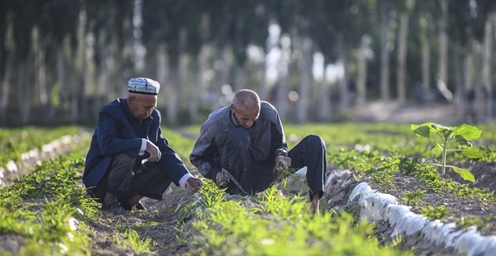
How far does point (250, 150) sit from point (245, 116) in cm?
49

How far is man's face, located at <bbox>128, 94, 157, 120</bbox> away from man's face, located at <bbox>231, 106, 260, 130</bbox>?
3.22 feet

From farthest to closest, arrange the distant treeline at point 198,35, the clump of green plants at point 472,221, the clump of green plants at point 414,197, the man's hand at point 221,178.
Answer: the distant treeline at point 198,35, the man's hand at point 221,178, the clump of green plants at point 414,197, the clump of green plants at point 472,221

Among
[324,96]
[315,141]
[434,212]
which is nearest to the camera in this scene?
[434,212]

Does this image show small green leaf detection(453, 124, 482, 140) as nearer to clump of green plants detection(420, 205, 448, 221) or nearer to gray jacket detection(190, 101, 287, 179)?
gray jacket detection(190, 101, 287, 179)

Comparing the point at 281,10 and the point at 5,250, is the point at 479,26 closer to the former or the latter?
the point at 281,10

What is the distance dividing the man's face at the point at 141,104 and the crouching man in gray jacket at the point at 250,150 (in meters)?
0.63

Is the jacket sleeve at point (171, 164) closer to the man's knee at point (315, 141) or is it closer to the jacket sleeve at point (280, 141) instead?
the jacket sleeve at point (280, 141)

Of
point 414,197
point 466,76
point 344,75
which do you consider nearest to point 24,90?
point 344,75

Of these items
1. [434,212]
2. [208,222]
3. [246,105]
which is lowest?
[208,222]

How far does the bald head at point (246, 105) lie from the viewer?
7.74m

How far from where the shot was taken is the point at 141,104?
8.38m

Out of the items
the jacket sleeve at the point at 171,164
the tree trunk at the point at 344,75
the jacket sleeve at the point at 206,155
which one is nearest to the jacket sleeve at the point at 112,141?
the jacket sleeve at the point at 171,164

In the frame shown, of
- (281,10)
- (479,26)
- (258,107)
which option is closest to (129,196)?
(258,107)

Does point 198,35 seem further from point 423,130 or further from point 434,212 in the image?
point 434,212
